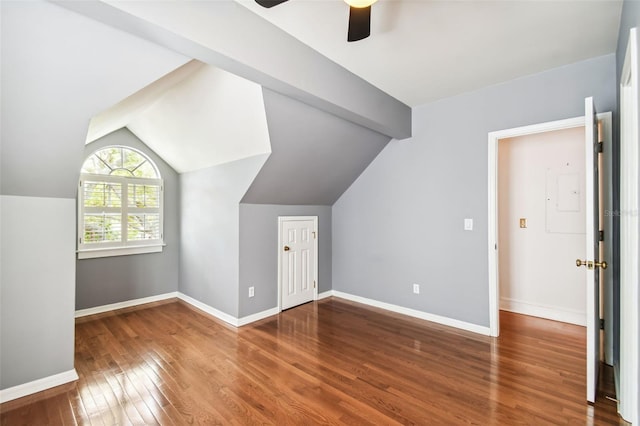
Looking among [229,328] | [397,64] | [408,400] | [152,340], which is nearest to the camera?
[408,400]

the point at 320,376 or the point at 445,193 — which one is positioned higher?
the point at 445,193

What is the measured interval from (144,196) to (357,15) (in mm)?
3989

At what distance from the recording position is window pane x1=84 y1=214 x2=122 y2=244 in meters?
3.86

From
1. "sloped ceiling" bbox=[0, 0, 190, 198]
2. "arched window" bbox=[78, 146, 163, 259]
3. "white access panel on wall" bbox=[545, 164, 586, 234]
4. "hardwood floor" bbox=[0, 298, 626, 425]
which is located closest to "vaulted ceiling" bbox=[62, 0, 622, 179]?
"sloped ceiling" bbox=[0, 0, 190, 198]

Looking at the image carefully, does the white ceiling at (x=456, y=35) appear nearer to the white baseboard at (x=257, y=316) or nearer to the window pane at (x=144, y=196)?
the white baseboard at (x=257, y=316)

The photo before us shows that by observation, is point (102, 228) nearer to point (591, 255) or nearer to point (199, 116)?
point (199, 116)

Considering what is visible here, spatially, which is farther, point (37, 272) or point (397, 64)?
point (397, 64)

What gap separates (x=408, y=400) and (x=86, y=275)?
13.3ft

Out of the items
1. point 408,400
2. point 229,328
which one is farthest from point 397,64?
point 229,328

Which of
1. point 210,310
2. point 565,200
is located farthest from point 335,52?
point 210,310

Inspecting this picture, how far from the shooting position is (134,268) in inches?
166

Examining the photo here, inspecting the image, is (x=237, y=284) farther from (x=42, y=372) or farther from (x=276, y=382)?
(x=42, y=372)

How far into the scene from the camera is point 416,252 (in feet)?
12.1

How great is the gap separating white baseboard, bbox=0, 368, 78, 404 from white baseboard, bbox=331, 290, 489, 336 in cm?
320
